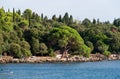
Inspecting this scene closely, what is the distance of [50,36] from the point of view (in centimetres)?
15925

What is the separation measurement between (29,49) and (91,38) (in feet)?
122

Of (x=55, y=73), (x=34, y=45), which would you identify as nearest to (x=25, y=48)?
(x=34, y=45)

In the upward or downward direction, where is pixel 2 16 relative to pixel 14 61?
upward

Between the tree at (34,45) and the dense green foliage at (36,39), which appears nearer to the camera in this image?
the dense green foliage at (36,39)

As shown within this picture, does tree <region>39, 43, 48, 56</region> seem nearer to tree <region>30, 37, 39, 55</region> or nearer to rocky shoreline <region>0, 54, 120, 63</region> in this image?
tree <region>30, 37, 39, 55</region>

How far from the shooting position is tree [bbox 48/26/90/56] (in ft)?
515

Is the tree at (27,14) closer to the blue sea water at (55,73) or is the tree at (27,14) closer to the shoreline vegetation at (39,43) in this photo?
the shoreline vegetation at (39,43)

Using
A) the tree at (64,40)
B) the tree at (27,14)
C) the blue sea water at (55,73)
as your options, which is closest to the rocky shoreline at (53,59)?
the tree at (64,40)

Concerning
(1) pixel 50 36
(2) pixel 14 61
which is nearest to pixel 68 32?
(1) pixel 50 36

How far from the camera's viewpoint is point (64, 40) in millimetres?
155750

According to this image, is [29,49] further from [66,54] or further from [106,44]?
[106,44]

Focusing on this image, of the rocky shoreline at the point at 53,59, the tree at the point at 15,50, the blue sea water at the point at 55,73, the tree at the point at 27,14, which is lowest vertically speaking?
the blue sea water at the point at 55,73

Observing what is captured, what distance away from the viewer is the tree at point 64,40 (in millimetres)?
156875

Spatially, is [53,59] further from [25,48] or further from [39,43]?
[25,48]
